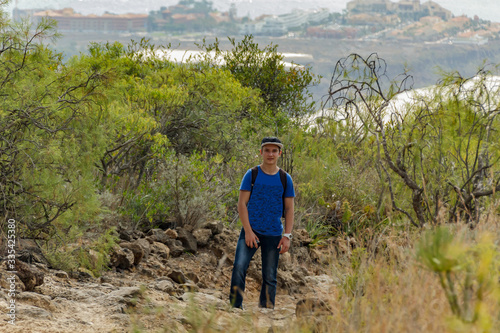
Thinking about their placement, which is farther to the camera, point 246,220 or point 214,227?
point 214,227

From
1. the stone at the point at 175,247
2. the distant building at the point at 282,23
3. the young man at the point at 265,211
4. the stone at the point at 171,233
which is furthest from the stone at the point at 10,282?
the distant building at the point at 282,23

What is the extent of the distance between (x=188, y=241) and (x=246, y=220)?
2555 mm

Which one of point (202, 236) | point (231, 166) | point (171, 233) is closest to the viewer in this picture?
point (171, 233)

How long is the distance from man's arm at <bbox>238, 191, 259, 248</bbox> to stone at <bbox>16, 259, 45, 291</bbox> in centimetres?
172

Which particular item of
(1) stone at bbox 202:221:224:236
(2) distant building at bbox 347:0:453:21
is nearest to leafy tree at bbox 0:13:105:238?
(1) stone at bbox 202:221:224:236

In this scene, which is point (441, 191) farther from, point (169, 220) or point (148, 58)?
point (148, 58)

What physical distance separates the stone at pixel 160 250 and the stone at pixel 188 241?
403 mm

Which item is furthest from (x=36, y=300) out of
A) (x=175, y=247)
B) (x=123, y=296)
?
(x=175, y=247)

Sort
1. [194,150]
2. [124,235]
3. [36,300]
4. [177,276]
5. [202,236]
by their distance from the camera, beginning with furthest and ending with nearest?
[194,150] → [202,236] → [124,235] → [177,276] → [36,300]

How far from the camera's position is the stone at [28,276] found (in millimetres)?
4641

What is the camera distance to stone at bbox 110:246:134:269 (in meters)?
6.05

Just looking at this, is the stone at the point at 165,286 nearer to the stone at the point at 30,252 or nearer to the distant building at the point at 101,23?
the stone at the point at 30,252

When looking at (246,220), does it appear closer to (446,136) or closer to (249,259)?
(249,259)

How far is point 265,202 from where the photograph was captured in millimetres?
4918
